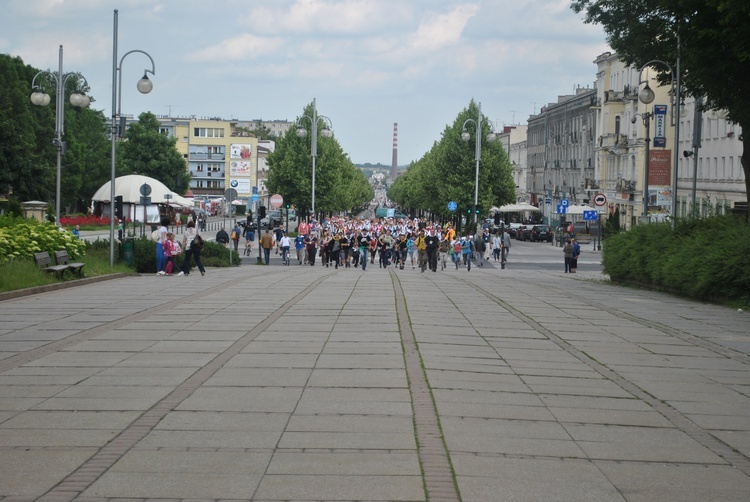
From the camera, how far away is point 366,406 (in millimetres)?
10000

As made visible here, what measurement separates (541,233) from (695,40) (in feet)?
205

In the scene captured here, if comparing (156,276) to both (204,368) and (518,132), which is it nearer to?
(204,368)

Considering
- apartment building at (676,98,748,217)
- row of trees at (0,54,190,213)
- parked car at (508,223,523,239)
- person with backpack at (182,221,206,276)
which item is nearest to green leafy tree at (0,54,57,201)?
row of trees at (0,54,190,213)

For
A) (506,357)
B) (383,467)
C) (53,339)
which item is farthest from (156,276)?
(383,467)

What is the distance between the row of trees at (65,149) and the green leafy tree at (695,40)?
25.6 meters

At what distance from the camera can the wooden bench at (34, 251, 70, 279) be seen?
2530cm

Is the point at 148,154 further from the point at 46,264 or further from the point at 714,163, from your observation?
the point at 46,264

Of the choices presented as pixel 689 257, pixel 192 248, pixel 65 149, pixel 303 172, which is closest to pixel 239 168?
pixel 303 172

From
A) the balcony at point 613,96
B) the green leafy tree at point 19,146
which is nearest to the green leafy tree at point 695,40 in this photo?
the green leafy tree at point 19,146

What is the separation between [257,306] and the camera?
20.8 meters

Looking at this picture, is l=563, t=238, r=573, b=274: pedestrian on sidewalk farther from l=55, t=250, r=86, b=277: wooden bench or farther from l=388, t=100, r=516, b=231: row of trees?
l=388, t=100, r=516, b=231: row of trees

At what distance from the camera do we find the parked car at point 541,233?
90688mm

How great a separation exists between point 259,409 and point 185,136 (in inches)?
6780

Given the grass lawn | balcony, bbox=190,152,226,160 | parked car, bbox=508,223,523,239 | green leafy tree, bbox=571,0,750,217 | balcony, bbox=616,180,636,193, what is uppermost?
balcony, bbox=190,152,226,160
